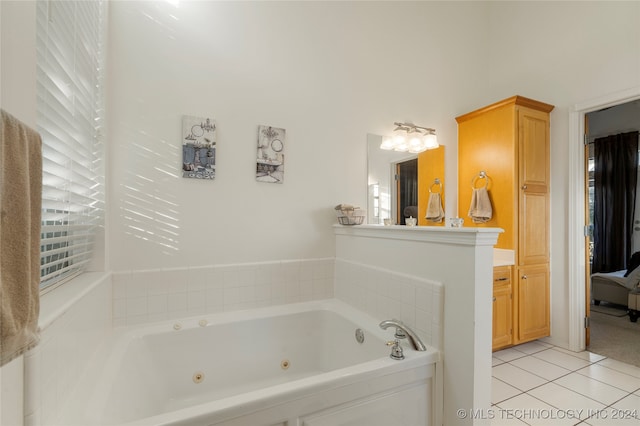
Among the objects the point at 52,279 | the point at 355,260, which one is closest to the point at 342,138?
the point at 355,260

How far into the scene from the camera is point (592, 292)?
396cm

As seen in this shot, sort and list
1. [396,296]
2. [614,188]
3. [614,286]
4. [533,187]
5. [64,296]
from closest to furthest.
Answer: [64,296]
[396,296]
[533,187]
[614,286]
[614,188]

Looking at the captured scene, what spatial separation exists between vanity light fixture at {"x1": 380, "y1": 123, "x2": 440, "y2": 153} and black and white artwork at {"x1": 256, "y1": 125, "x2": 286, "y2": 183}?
0.93 metres

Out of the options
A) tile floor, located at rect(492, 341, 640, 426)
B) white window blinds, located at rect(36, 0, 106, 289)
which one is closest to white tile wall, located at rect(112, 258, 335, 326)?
white window blinds, located at rect(36, 0, 106, 289)

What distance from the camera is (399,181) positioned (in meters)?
2.70

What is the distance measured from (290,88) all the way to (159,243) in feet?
4.70

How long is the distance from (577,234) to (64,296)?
3.54m

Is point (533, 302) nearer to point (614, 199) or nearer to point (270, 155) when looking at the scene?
point (270, 155)

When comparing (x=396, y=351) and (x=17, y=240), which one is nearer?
(x=17, y=240)

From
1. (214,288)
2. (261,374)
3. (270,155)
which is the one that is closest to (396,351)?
(261,374)

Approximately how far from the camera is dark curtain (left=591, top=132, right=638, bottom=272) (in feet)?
14.0

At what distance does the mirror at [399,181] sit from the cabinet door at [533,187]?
66cm

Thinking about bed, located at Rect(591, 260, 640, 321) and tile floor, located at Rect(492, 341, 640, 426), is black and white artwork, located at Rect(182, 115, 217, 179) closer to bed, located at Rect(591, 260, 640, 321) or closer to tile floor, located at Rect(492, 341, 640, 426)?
tile floor, located at Rect(492, 341, 640, 426)

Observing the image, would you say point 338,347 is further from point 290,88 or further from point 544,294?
point 544,294
